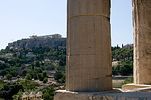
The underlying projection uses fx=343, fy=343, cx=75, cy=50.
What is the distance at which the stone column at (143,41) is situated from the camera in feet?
45.0

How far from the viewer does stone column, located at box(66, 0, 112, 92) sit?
367 inches

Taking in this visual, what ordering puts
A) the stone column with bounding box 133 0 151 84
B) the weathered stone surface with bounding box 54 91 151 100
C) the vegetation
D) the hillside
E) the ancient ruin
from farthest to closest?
the hillside, the vegetation, the stone column with bounding box 133 0 151 84, the ancient ruin, the weathered stone surface with bounding box 54 91 151 100

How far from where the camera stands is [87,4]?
942cm

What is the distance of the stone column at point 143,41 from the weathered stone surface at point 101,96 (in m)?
5.33

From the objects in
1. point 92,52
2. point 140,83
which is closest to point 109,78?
point 92,52

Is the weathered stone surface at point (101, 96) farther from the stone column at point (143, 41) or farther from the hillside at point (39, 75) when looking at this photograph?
the hillside at point (39, 75)

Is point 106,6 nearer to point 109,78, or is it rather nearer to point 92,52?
point 92,52

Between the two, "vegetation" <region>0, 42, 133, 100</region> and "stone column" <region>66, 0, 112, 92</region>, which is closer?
"stone column" <region>66, 0, 112, 92</region>

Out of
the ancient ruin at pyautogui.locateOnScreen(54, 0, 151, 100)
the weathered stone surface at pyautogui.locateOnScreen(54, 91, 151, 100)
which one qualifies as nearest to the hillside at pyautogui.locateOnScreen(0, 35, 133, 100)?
the ancient ruin at pyautogui.locateOnScreen(54, 0, 151, 100)

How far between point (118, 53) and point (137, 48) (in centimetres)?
16236

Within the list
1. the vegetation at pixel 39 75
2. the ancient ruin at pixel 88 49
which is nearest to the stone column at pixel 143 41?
the ancient ruin at pixel 88 49

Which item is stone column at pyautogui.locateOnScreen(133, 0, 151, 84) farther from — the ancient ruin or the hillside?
the hillside

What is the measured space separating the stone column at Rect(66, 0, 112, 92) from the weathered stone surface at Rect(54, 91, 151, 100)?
0.36 metres

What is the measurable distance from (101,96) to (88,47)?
1602mm
